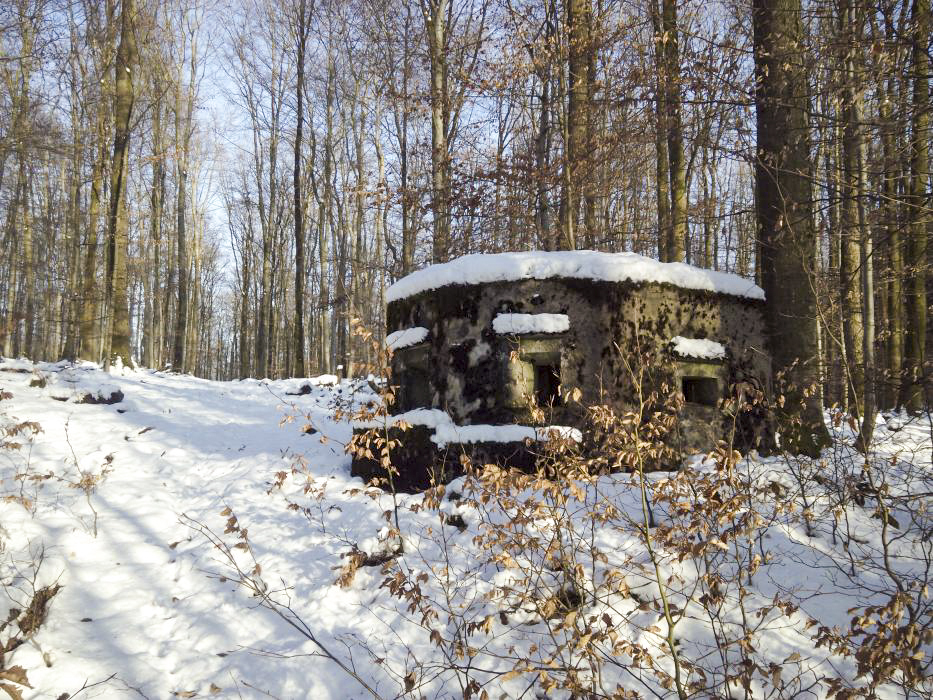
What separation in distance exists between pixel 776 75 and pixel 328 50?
662 inches

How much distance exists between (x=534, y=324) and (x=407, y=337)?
1578mm

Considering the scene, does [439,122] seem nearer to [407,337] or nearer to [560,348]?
[407,337]

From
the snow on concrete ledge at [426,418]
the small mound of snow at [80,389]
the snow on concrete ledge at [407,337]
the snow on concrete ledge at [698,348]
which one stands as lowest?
the snow on concrete ledge at [426,418]

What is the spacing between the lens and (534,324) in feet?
17.5

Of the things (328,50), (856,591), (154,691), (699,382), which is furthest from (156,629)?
(328,50)

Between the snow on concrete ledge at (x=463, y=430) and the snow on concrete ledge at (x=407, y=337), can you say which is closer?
the snow on concrete ledge at (x=463, y=430)

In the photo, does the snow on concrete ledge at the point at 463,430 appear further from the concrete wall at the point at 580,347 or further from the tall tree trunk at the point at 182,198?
the tall tree trunk at the point at 182,198

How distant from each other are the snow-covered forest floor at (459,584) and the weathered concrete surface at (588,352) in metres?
0.77

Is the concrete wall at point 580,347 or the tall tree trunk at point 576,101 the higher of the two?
the tall tree trunk at point 576,101

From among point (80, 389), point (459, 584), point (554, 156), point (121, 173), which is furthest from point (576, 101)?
point (121, 173)

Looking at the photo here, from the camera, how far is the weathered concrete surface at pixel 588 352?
5320 millimetres

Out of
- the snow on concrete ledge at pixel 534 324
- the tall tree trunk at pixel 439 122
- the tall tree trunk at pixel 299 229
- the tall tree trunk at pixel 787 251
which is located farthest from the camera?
the tall tree trunk at pixel 299 229

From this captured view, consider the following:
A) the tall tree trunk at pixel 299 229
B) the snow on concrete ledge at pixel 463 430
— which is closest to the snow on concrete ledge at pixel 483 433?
the snow on concrete ledge at pixel 463 430

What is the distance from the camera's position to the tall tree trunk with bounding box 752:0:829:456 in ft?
18.2
